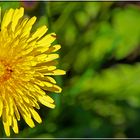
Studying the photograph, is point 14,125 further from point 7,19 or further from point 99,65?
point 99,65

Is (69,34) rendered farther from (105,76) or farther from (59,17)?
(105,76)

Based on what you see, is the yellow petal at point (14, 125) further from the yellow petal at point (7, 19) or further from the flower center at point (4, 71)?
the yellow petal at point (7, 19)

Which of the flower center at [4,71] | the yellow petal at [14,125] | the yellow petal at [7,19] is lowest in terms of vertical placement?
the yellow petal at [14,125]

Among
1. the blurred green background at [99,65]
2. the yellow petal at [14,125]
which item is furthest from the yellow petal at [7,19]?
the blurred green background at [99,65]

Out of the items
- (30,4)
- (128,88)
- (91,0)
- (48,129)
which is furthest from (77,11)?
(48,129)

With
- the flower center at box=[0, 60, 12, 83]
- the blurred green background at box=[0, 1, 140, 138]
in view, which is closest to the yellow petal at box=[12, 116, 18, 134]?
the flower center at box=[0, 60, 12, 83]

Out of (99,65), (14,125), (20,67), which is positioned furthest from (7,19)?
(99,65)

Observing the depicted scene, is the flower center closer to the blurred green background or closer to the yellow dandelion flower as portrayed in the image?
the yellow dandelion flower
